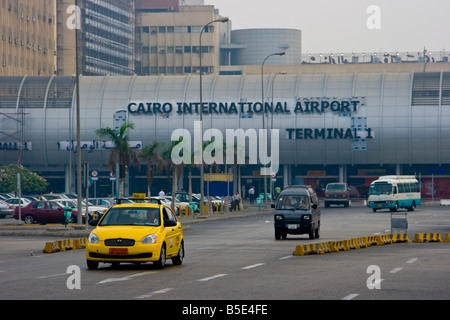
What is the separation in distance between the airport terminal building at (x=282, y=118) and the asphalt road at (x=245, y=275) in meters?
74.3

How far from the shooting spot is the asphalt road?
15.9m

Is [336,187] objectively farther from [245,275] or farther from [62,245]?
[245,275]

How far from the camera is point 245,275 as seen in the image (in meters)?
19.8

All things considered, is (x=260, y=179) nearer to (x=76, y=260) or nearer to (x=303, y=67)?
(x=303, y=67)

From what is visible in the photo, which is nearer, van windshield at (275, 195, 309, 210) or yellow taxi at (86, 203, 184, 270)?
yellow taxi at (86, 203, 184, 270)

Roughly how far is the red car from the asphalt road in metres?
17.9

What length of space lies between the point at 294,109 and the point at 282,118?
5.56 feet

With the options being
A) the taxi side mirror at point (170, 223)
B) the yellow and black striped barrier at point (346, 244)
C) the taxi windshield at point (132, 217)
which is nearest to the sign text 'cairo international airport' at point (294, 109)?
the yellow and black striped barrier at point (346, 244)

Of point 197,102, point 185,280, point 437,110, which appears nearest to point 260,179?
point 197,102

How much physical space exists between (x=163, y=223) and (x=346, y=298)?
7.96 meters

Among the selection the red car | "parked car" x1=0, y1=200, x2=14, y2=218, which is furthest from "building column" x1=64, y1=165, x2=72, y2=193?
the red car

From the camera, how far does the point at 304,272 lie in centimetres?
2045

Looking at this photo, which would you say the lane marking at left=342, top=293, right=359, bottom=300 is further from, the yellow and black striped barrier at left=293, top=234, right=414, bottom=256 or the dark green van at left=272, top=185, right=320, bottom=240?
the dark green van at left=272, top=185, right=320, bottom=240

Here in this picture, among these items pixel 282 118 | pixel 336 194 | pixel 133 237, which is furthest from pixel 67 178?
pixel 133 237
